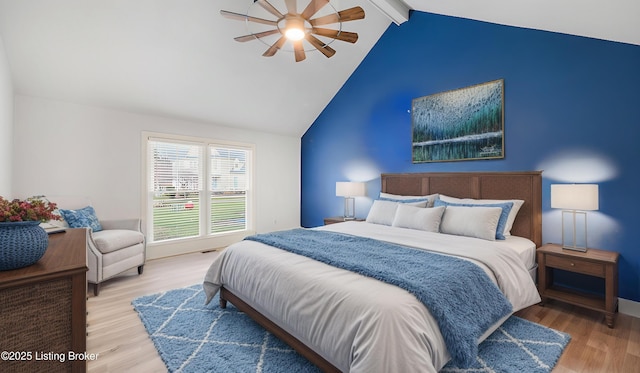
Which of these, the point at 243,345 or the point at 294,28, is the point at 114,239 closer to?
the point at 243,345

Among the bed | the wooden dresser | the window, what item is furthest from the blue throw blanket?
the window

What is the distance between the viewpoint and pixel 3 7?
2.49m

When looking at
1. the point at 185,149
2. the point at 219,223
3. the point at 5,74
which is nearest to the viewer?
the point at 5,74

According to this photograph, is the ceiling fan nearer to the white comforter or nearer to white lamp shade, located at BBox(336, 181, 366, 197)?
the white comforter

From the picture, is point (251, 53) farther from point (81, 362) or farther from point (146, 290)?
point (81, 362)

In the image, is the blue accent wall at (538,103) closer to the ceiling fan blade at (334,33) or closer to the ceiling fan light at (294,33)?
the ceiling fan blade at (334,33)

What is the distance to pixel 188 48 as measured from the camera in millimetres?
3467

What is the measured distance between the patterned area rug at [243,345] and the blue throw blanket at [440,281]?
12.0 inches

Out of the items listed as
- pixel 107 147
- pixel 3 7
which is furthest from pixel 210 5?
pixel 107 147

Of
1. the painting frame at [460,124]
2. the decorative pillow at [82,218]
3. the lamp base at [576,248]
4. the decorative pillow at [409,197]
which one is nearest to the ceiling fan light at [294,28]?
the painting frame at [460,124]

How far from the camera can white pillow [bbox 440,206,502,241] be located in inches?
111

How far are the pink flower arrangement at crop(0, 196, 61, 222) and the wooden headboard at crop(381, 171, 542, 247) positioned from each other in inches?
151

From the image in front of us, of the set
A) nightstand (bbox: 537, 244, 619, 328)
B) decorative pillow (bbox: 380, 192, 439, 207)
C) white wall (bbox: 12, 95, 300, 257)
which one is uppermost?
white wall (bbox: 12, 95, 300, 257)

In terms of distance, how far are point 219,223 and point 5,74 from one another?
3.22m
